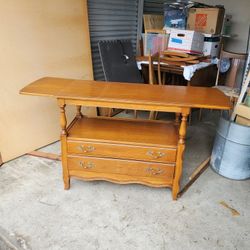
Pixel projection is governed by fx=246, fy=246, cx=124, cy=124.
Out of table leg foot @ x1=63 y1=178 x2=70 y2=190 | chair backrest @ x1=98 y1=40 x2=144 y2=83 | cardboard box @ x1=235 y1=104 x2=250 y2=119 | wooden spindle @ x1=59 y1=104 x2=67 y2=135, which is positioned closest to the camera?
wooden spindle @ x1=59 y1=104 x2=67 y2=135

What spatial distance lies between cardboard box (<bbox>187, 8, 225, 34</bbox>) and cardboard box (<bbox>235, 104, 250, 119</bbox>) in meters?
1.41

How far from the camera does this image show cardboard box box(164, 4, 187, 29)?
315 centimetres

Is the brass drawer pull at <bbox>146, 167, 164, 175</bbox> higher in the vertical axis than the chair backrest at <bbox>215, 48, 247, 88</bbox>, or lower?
lower

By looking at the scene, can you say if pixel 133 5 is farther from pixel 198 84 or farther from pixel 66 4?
pixel 198 84

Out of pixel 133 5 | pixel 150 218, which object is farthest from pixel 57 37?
pixel 150 218

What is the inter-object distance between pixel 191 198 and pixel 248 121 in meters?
0.80

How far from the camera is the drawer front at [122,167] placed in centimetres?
179

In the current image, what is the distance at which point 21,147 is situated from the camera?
236cm

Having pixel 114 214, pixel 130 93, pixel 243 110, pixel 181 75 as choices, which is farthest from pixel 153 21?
pixel 114 214

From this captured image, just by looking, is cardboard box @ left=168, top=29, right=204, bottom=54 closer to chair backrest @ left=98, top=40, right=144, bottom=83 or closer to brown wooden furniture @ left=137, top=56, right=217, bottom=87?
brown wooden furniture @ left=137, top=56, right=217, bottom=87

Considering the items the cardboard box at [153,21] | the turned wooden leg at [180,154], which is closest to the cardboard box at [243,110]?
the turned wooden leg at [180,154]

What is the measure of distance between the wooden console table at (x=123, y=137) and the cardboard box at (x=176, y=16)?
171 centimetres

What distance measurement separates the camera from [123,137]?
5.93 feet

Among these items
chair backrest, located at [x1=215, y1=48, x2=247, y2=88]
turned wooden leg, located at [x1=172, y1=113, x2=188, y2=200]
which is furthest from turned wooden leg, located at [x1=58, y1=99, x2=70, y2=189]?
chair backrest, located at [x1=215, y1=48, x2=247, y2=88]
